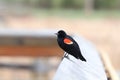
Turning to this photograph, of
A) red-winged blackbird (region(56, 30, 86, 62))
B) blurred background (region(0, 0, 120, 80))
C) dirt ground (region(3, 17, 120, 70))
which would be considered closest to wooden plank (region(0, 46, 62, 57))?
blurred background (region(0, 0, 120, 80))

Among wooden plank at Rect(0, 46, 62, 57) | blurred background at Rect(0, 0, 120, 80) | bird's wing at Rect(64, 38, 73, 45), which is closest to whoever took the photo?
bird's wing at Rect(64, 38, 73, 45)

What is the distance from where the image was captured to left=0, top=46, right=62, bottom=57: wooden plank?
4.82 metres

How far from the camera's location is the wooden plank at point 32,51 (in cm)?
482

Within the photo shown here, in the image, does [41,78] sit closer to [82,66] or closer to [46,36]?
[46,36]

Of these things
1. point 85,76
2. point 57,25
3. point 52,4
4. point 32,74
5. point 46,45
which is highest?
point 85,76

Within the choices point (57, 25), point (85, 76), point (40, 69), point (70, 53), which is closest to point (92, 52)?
point (70, 53)

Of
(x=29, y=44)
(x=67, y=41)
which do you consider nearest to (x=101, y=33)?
(x=29, y=44)

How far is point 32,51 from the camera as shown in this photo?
4.99m

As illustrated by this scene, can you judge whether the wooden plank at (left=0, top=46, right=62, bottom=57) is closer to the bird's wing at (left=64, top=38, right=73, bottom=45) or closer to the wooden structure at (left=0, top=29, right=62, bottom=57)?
the wooden structure at (left=0, top=29, right=62, bottom=57)

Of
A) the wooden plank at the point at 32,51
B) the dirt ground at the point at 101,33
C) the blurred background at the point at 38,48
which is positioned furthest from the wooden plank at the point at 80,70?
the dirt ground at the point at 101,33

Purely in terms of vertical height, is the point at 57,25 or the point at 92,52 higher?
the point at 92,52

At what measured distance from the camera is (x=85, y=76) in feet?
6.49

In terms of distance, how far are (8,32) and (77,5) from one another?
1138 centimetres

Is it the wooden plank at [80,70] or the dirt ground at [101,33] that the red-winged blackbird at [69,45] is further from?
the dirt ground at [101,33]
